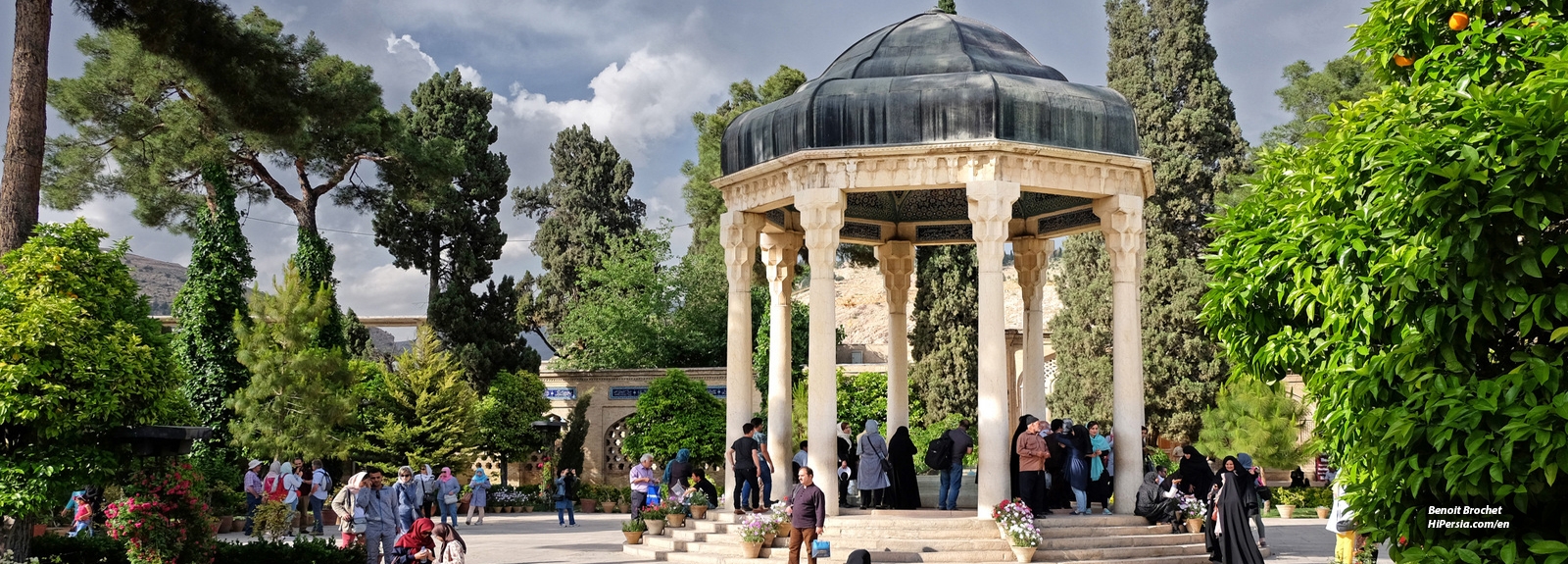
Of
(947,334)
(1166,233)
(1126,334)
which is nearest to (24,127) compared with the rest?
(1126,334)

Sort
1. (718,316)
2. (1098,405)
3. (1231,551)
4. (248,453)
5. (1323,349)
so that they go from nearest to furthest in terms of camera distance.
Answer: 1. (1323,349)
2. (1231,551)
3. (248,453)
4. (1098,405)
5. (718,316)

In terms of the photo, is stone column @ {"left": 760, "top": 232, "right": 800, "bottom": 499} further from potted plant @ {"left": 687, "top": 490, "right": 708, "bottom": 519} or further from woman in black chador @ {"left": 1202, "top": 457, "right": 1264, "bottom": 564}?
woman in black chador @ {"left": 1202, "top": 457, "right": 1264, "bottom": 564}

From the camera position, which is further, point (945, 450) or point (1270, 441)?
point (1270, 441)

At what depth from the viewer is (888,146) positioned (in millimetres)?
12844

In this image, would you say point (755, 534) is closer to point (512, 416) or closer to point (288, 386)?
point (288, 386)

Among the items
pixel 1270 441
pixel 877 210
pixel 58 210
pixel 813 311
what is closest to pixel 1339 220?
pixel 813 311

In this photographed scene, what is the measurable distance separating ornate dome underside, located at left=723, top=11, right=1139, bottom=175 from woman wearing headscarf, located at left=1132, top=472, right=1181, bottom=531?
3.60 meters

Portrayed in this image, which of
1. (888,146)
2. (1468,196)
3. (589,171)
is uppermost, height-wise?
(589,171)

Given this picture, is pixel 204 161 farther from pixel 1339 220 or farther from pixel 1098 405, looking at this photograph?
pixel 1339 220

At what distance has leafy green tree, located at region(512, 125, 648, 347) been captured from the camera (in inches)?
1635

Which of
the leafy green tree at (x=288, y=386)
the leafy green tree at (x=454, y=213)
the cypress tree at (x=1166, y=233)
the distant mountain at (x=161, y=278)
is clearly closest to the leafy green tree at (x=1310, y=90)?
the cypress tree at (x=1166, y=233)

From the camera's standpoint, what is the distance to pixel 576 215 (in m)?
42.1

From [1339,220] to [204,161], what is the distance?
76.4 feet

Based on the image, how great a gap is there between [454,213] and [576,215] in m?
9.97
